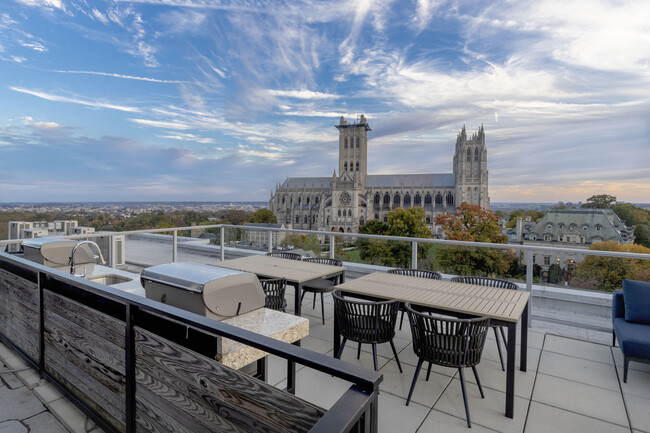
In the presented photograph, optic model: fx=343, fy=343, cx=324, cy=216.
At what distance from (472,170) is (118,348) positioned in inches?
3155

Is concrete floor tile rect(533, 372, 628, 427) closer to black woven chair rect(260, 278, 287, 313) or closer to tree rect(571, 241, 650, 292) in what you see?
tree rect(571, 241, 650, 292)

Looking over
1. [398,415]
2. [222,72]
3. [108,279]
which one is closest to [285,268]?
[108,279]

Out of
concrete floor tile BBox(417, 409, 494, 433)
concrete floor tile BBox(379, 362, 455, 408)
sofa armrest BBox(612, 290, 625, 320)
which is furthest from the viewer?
sofa armrest BBox(612, 290, 625, 320)

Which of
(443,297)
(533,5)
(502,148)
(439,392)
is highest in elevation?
(502,148)

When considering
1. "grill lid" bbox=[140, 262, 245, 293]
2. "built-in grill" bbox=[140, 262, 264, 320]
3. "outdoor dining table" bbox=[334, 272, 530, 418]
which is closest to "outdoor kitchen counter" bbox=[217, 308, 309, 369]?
"built-in grill" bbox=[140, 262, 264, 320]

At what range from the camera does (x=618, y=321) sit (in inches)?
133

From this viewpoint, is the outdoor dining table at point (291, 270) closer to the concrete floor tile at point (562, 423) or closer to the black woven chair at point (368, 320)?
the black woven chair at point (368, 320)

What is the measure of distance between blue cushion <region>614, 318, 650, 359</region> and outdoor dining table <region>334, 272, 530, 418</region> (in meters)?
0.76

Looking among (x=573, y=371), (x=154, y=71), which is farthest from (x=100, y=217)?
(x=154, y=71)

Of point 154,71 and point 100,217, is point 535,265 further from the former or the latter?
point 154,71

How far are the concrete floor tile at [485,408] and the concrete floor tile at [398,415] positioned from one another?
0.16 meters

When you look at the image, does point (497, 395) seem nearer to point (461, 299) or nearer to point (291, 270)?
point (461, 299)

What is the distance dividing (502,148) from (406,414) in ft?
226

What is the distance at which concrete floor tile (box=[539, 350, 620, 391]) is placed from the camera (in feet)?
9.40
